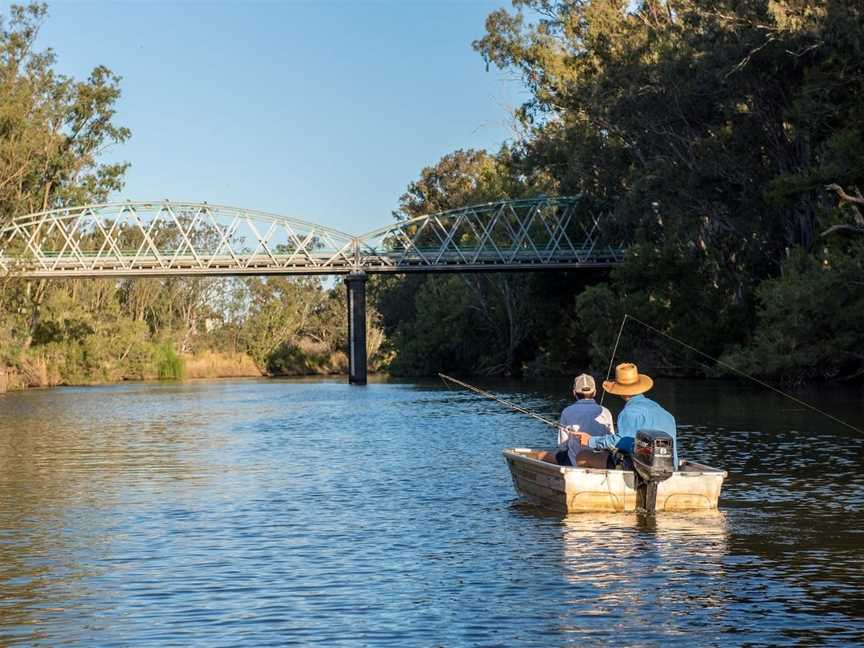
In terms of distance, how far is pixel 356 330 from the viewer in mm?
99000

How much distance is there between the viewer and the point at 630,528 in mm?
19594

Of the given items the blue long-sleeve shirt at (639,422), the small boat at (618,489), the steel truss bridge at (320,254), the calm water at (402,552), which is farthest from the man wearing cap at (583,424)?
the steel truss bridge at (320,254)

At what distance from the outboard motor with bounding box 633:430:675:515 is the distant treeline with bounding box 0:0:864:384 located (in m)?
25.5

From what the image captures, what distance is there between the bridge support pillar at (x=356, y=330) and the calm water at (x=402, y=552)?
61.4 meters

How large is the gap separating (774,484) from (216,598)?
1295 cm

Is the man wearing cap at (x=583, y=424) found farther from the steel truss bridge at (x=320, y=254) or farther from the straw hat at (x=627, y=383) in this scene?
the steel truss bridge at (x=320, y=254)

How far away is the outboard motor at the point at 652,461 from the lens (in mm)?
19375

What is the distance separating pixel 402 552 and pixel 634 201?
53237mm

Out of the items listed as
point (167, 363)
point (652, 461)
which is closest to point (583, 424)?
point (652, 461)

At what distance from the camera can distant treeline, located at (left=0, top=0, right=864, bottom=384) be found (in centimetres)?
5197

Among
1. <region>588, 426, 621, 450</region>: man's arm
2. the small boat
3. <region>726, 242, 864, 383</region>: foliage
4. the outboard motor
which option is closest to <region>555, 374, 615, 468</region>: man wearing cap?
<region>588, 426, 621, 450</region>: man's arm

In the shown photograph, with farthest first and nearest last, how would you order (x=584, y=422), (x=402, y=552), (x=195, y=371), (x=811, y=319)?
(x=195, y=371) → (x=811, y=319) → (x=584, y=422) → (x=402, y=552)

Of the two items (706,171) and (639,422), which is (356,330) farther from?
(639,422)

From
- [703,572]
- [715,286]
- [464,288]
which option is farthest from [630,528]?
[464,288]
